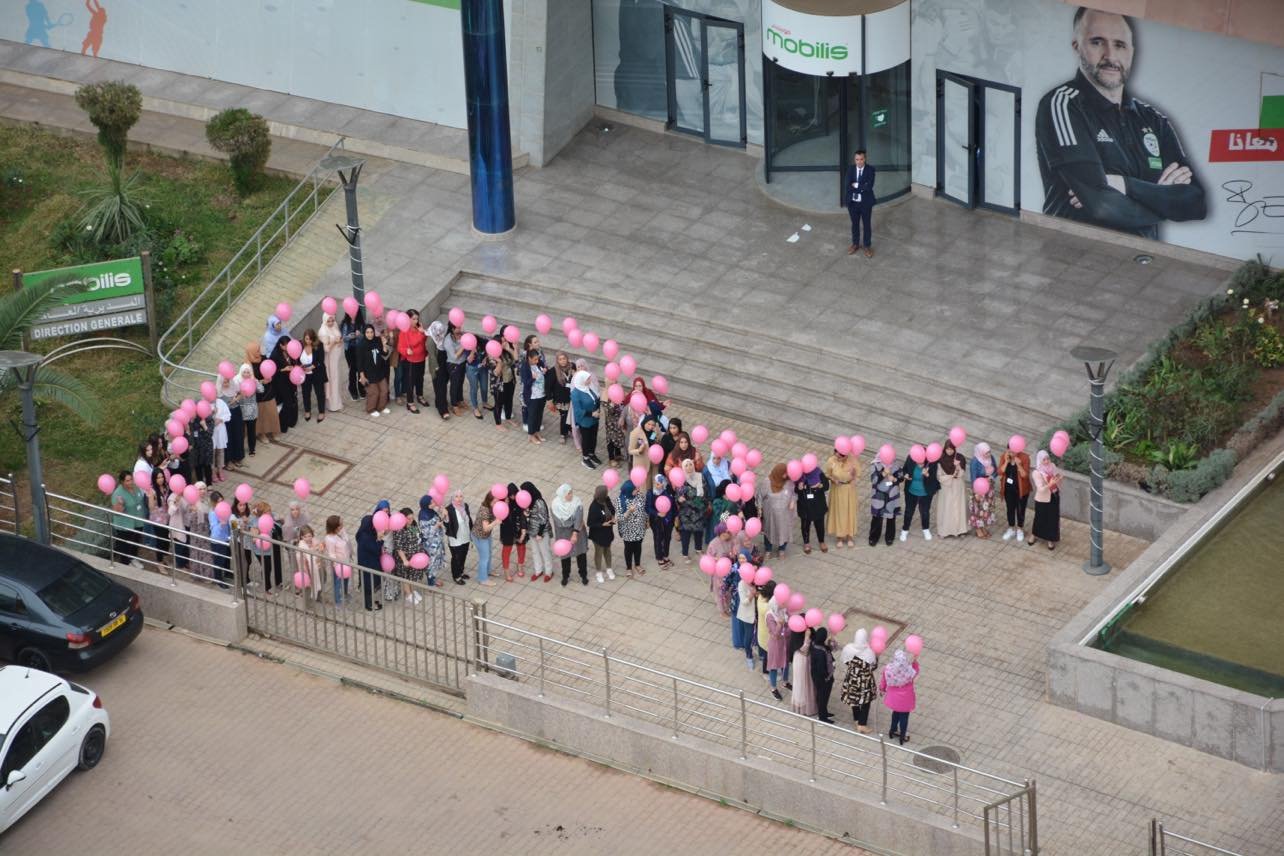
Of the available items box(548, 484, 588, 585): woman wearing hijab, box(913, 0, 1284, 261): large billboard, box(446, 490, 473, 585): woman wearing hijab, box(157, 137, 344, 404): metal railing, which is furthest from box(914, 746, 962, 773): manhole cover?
box(157, 137, 344, 404): metal railing

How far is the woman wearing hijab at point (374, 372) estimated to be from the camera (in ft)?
107

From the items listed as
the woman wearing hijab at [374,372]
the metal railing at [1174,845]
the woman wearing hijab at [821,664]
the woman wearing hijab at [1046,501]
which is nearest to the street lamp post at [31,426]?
the woman wearing hijab at [374,372]

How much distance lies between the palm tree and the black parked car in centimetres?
233

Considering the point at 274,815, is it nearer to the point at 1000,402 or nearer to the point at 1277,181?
the point at 1000,402

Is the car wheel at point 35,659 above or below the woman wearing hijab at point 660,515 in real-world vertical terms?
below

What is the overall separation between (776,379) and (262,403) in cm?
672

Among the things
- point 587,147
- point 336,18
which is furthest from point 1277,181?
point 336,18

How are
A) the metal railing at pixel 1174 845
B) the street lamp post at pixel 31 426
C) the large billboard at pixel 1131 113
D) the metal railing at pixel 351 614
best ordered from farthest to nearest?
the large billboard at pixel 1131 113 → the metal railing at pixel 351 614 → the street lamp post at pixel 31 426 → the metal railing at pixel 1174 845

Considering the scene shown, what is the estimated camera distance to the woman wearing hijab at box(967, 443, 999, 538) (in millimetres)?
29719

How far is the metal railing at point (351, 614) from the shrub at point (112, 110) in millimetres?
9680

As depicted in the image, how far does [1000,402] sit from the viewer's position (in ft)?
Answer: 105

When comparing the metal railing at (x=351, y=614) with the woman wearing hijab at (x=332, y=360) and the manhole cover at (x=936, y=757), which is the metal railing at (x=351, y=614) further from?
the manhole cover at (x=936, y=757)

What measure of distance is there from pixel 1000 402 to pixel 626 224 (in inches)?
277

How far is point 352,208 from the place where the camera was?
32500 millimetres
